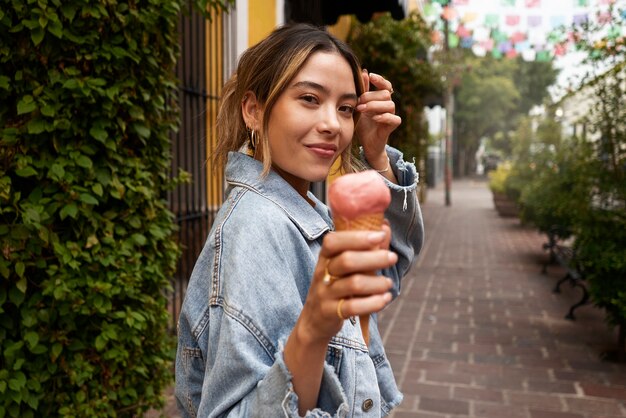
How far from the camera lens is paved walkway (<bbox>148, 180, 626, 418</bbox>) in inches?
171

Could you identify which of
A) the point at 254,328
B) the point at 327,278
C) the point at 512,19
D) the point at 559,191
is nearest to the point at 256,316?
the point at 254,328

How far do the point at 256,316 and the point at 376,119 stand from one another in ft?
2.27

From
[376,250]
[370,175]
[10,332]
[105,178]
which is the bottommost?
[10,332]

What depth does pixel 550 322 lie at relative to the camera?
646 cm

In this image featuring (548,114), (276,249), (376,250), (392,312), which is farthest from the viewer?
(548,114)

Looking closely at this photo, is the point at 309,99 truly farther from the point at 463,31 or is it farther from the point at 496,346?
the point at 463,31

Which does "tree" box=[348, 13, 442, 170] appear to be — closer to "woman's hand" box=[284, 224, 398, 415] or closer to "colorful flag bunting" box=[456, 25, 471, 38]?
"woman's hand" box=[284, 224, 398, 415]

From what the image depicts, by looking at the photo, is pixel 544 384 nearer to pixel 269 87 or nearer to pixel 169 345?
pixel 169 345

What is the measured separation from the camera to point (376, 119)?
165cm

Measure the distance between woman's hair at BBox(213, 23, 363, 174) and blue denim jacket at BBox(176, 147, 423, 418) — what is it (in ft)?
0.30

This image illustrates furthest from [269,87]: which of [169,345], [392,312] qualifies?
[392,312]

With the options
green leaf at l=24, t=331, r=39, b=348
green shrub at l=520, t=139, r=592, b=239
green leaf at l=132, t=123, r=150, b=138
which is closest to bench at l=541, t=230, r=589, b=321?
green shrub at l=520, t=139, r=592, b=239

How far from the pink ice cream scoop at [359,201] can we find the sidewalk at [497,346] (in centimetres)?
346

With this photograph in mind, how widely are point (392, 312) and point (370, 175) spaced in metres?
6.13
